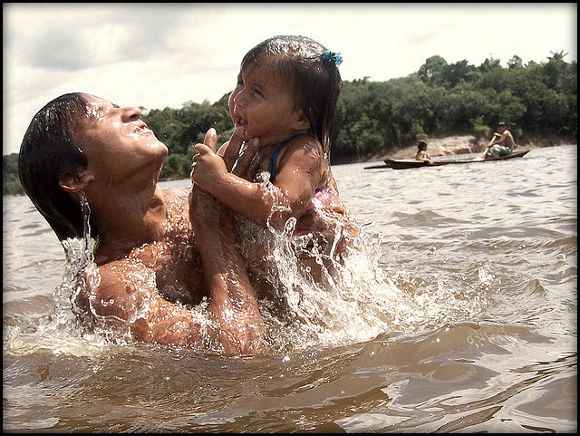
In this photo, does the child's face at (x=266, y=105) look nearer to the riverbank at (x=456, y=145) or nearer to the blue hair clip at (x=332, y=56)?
the blue hair clip at (x=332, y=56)

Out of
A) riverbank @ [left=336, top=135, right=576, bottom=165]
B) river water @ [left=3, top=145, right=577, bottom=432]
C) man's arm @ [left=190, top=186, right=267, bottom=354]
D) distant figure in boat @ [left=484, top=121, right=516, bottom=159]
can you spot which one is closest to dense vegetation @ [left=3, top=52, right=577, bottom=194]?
riverbank @ [left=336, top=135, right=576, bottom=165]

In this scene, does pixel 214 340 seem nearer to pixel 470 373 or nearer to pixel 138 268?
pixel 138 268

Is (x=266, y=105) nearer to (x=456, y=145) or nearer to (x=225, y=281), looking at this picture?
(x=225, y=281)

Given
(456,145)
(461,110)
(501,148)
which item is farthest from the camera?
(461,110)

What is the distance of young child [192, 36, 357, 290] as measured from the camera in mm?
2490

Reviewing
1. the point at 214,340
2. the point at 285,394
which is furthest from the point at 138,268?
the point at 285,394

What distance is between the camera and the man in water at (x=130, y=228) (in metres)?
2.47

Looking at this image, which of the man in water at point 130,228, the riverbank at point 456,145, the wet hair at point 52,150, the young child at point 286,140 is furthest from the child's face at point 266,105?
the riverbank at point 456,145

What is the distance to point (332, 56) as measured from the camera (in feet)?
9.23

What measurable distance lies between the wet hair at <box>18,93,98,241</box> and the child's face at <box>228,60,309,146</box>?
709mm

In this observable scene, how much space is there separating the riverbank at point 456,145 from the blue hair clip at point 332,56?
43770mm

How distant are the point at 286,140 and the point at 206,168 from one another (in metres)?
0.47

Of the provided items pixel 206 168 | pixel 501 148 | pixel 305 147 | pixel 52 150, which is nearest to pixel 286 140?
pixel 305 147

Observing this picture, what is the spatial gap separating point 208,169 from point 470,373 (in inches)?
51.6
